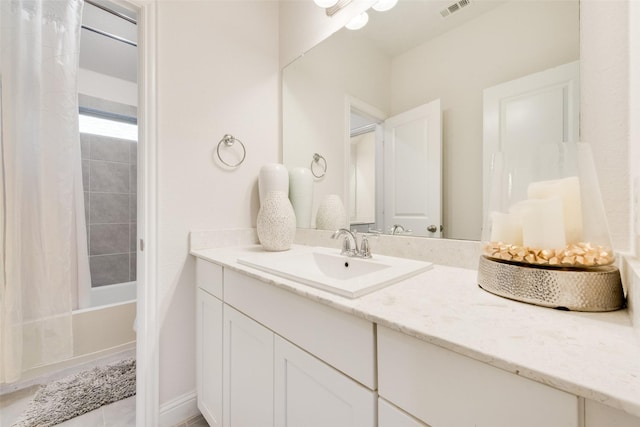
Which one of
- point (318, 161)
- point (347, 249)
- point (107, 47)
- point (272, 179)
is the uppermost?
point (107, 47)

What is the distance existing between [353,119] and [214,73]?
0.79 m

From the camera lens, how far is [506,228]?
623 millimetres

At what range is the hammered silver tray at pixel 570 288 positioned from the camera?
1.62ft

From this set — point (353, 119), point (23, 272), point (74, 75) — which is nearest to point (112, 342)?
point (23, 272)

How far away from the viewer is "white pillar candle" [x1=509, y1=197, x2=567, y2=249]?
0.55 m

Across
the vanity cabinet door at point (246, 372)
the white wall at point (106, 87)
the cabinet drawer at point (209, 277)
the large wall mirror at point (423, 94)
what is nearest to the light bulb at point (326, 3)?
the large wall mirror at point (423, 94)

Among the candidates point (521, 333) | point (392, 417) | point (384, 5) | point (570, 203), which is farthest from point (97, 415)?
point (384, 5)

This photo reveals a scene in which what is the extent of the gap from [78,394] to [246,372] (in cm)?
124

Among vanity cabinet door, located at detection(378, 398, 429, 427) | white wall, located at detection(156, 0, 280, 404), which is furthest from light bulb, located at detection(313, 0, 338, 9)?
vanity cabinet door, located at detection(378, 398, 429, 427)

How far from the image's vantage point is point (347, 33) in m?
1.29

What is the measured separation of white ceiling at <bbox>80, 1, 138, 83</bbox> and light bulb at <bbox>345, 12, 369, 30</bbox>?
1372 mm

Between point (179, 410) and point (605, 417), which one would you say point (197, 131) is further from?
point (605, 417)

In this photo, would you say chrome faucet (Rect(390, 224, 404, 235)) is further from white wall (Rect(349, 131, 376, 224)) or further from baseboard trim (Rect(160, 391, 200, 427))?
baseboard trim (Rect(160, 391, 200, 427))

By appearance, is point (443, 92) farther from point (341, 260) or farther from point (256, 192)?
point (256, 192)
